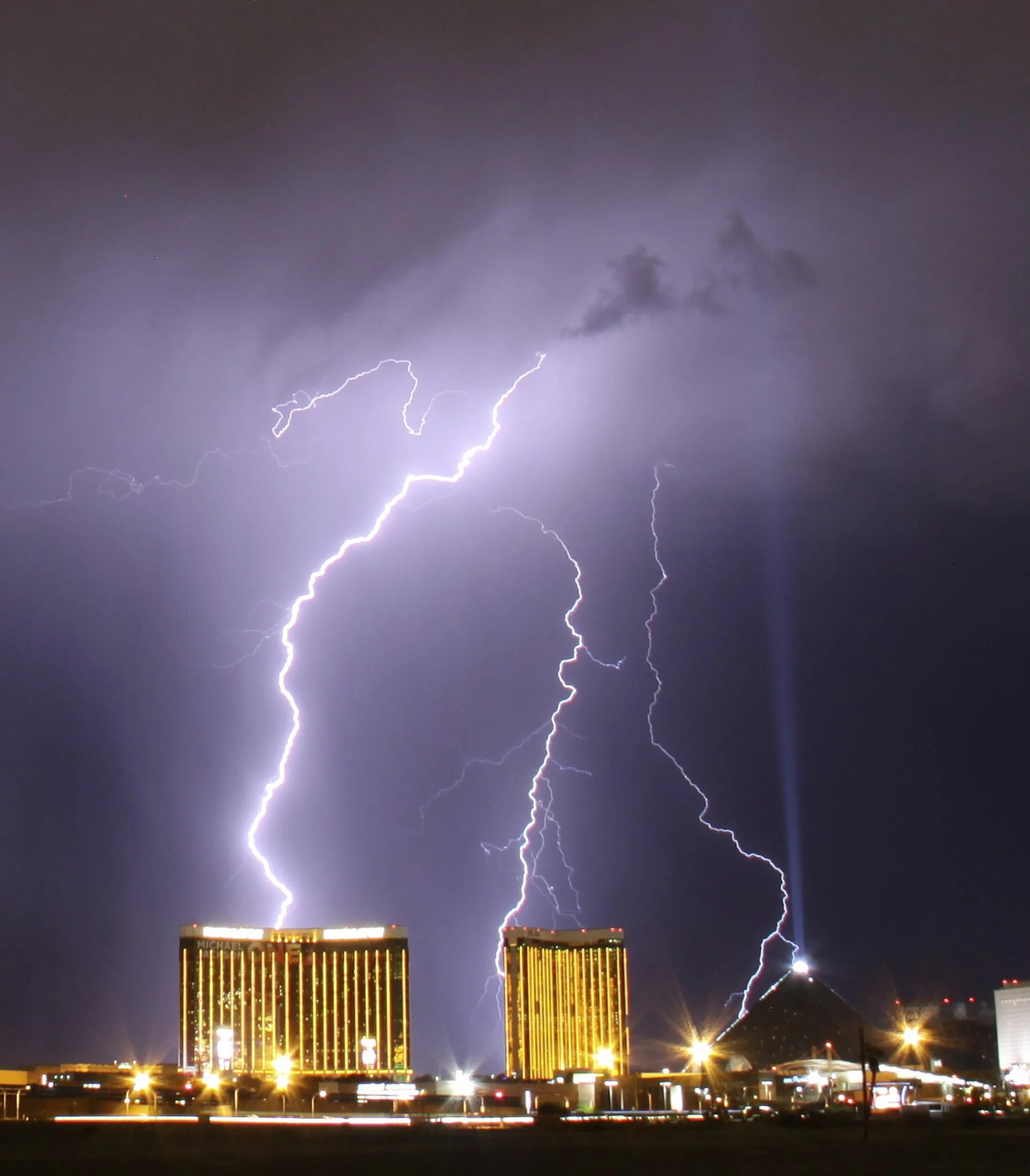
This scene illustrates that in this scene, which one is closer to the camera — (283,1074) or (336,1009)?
(283,1074)

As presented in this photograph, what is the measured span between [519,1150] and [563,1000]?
116 meters

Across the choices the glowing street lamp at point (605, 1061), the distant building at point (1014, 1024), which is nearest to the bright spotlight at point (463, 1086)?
the glowing street lamp at point (605, 1061)

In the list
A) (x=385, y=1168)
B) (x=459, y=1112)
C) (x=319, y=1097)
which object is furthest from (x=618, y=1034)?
(x=385, y=1168)

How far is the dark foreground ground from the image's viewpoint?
26750 mm

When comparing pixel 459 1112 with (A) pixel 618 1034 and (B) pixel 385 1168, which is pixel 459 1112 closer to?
(B) pixel 385 1168

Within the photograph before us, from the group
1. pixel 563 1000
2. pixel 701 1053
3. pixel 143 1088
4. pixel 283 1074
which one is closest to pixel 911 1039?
pixel 701 1053

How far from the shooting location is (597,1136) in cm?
3916

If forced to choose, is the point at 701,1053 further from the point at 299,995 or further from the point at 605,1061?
the point at 299,995

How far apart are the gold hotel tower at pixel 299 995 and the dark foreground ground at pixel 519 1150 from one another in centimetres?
8930

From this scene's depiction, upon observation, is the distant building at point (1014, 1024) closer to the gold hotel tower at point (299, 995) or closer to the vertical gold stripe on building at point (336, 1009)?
the gold hotel tower at point (299, 995)

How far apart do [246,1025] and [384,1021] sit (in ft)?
40.4

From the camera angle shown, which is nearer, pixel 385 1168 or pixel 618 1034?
pixel 385 1168

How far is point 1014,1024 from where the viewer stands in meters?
114

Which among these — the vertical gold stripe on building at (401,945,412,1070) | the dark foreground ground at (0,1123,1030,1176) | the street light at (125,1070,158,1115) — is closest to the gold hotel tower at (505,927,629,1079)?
the vertical gold stripe on building at (401,945,412,1070)
